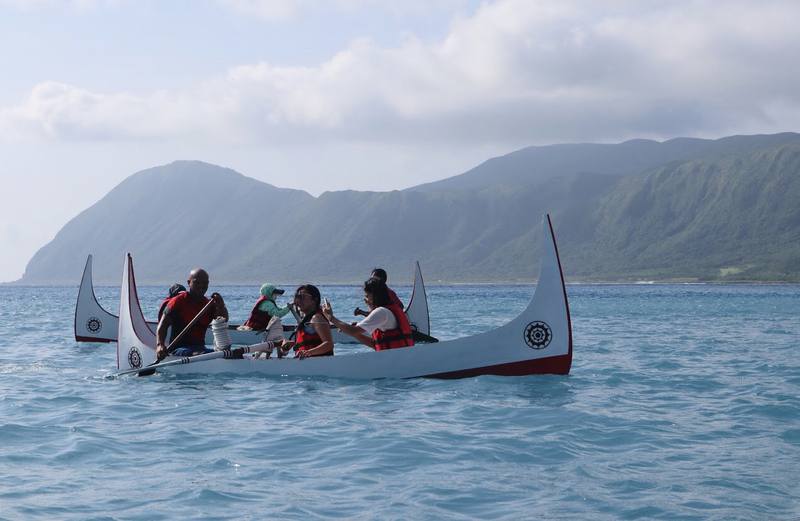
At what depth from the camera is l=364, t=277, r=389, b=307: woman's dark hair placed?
15758 millimetres

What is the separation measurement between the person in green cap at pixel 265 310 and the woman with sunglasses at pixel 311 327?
2.71 meters

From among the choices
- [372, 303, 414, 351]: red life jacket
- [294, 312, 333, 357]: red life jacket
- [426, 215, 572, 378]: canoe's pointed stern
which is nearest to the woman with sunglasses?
[294, 312, 333, 357]: red life jacket

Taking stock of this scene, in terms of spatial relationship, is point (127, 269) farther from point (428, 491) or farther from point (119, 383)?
point (428, 491)

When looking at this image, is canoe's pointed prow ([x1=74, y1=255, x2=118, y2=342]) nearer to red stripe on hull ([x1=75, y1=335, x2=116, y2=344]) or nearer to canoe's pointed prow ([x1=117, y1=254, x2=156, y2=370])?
red stripe on hull ([x1=75, y1=335, x2=116, y2=344])

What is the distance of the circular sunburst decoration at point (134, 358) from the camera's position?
1769 cm

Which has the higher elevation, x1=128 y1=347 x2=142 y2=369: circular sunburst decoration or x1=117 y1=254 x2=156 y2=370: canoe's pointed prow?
x1=117 y1=254 x2=156 y2=370: canoe's pointed prow

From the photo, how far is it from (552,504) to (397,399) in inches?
252

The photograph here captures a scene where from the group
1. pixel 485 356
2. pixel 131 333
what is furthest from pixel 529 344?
pixel 131 333

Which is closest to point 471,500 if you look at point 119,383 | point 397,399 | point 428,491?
point 428,491

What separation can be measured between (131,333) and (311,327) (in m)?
3.82

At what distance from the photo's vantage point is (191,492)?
9.20 meters

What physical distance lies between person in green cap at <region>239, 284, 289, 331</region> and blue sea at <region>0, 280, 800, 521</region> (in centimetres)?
302

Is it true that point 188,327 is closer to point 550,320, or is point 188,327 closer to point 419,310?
point 550,320

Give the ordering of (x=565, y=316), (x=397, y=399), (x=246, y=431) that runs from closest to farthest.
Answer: (x=246, y=431) → (x=397, y=399) → (x=565, y=316)
